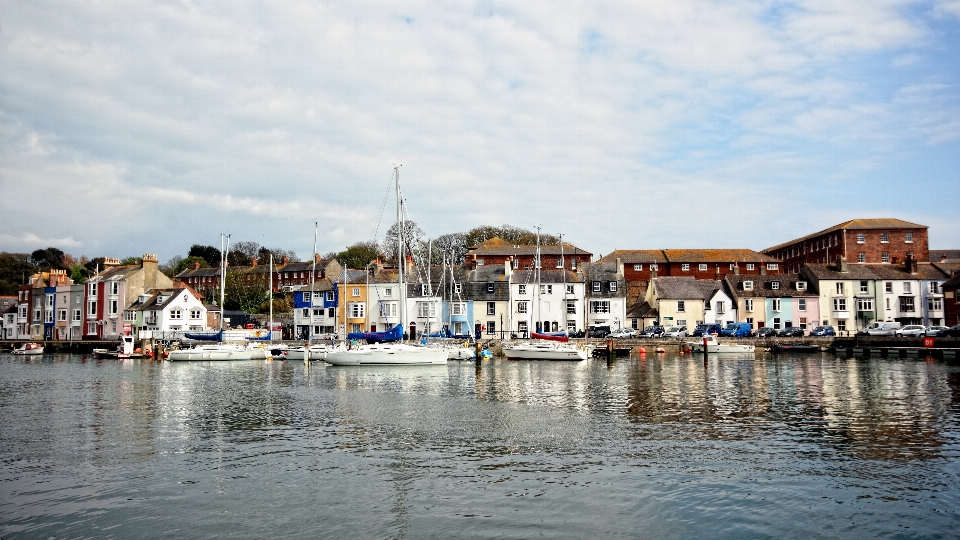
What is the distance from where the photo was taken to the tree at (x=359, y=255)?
112 metres

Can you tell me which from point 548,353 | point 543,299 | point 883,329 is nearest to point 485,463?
point 548,353

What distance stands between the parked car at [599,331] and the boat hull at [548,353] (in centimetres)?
1529

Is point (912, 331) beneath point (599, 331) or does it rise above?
beneath

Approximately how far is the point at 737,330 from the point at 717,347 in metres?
10.9

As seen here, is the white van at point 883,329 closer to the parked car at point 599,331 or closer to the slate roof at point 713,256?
the parked car at point 599,331

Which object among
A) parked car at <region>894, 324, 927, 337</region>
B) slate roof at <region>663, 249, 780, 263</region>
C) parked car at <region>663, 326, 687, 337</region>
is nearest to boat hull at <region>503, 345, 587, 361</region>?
parked car at <region>663, 326, 687, 337</region>

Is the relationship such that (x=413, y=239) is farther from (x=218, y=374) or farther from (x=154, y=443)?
(x=154, y=443)

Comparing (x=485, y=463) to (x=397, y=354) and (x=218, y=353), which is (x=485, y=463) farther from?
(x=218, y=353)

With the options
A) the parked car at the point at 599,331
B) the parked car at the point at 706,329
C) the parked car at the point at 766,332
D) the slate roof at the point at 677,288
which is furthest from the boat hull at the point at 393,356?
the slate roof at the point at 677,288

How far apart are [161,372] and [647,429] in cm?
3762

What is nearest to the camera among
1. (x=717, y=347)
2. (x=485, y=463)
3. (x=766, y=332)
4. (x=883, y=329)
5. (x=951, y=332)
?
(x=485, y=463)

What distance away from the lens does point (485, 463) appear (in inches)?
696

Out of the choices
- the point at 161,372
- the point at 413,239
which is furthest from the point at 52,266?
the point at 161,372

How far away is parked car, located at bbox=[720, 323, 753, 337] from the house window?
13544 mm
